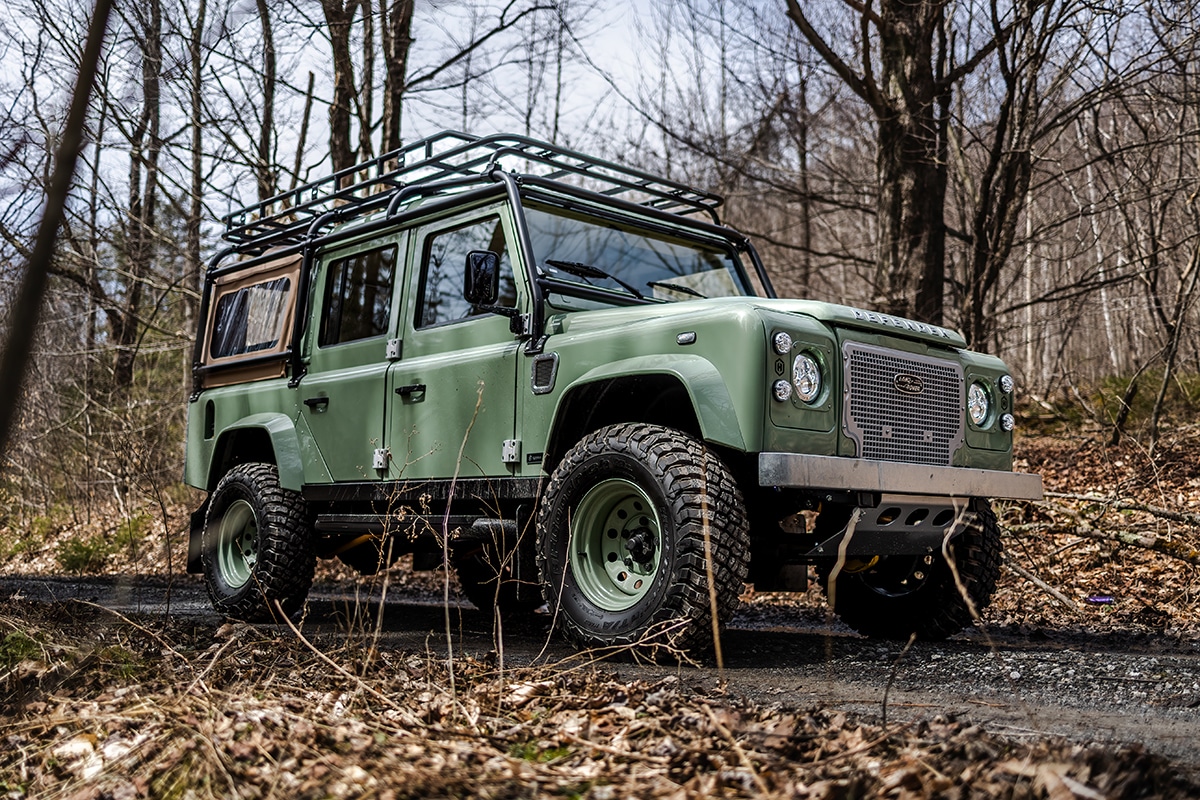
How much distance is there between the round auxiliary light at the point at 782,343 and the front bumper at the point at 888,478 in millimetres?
436

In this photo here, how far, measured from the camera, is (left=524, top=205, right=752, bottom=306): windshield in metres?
5.82

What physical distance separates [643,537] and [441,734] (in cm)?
186

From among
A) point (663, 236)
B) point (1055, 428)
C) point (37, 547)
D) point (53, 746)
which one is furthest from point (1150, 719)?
point (37, 547)

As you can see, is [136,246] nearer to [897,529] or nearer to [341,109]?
[341,109]

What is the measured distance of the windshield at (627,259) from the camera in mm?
5816

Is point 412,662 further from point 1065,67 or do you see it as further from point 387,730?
point 1065,67

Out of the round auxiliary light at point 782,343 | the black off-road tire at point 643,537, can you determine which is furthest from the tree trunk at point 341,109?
the round auxiliary light at point 782,343

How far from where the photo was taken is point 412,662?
4211 millimetres

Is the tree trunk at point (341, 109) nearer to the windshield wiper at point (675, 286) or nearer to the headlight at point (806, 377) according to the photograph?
the windshield wiper at point (675, 286)

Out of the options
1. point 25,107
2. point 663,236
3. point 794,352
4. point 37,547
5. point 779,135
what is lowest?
point 37,547

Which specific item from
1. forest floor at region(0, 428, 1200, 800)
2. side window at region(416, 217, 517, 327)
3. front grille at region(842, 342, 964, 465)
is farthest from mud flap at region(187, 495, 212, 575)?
front grille at region(842, 342, 964, 465)

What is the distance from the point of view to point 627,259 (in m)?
6.18

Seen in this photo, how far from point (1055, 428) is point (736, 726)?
9790 mm

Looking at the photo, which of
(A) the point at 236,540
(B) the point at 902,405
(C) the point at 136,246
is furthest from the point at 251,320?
(C) the point at 136,246
